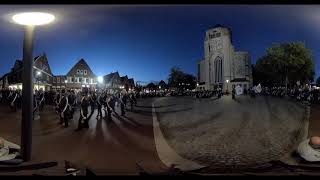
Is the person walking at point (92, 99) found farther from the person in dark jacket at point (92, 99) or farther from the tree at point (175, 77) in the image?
Result: the tree at point (175, 77)

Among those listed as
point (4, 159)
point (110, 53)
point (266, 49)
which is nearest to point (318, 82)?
point (266, 49)

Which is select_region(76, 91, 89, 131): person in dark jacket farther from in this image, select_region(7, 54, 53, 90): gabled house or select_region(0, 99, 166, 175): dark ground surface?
select_region(7, 54, 53, 90): gabled house

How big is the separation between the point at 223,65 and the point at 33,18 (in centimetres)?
175

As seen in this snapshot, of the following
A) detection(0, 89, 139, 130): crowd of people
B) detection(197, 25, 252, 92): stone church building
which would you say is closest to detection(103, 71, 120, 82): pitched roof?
detection(0, 89, 139, 130): crowd of people

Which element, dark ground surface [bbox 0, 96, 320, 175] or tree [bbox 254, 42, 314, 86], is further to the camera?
tree [bbox 254, 42, 314, 86]

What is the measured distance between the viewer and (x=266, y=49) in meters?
3.56

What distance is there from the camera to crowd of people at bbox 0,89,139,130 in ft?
11.2

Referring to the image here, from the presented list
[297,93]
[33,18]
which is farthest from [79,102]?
[297,93]

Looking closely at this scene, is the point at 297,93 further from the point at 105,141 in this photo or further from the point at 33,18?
the point at 33,18

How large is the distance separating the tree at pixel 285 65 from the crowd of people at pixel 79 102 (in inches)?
48.8

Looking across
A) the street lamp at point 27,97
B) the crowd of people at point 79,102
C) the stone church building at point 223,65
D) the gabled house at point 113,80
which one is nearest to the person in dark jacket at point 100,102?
the crowd of people at point 79,102

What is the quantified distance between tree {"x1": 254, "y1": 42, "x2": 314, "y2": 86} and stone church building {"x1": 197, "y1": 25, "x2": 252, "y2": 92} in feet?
0.43

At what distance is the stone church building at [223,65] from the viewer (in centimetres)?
356
